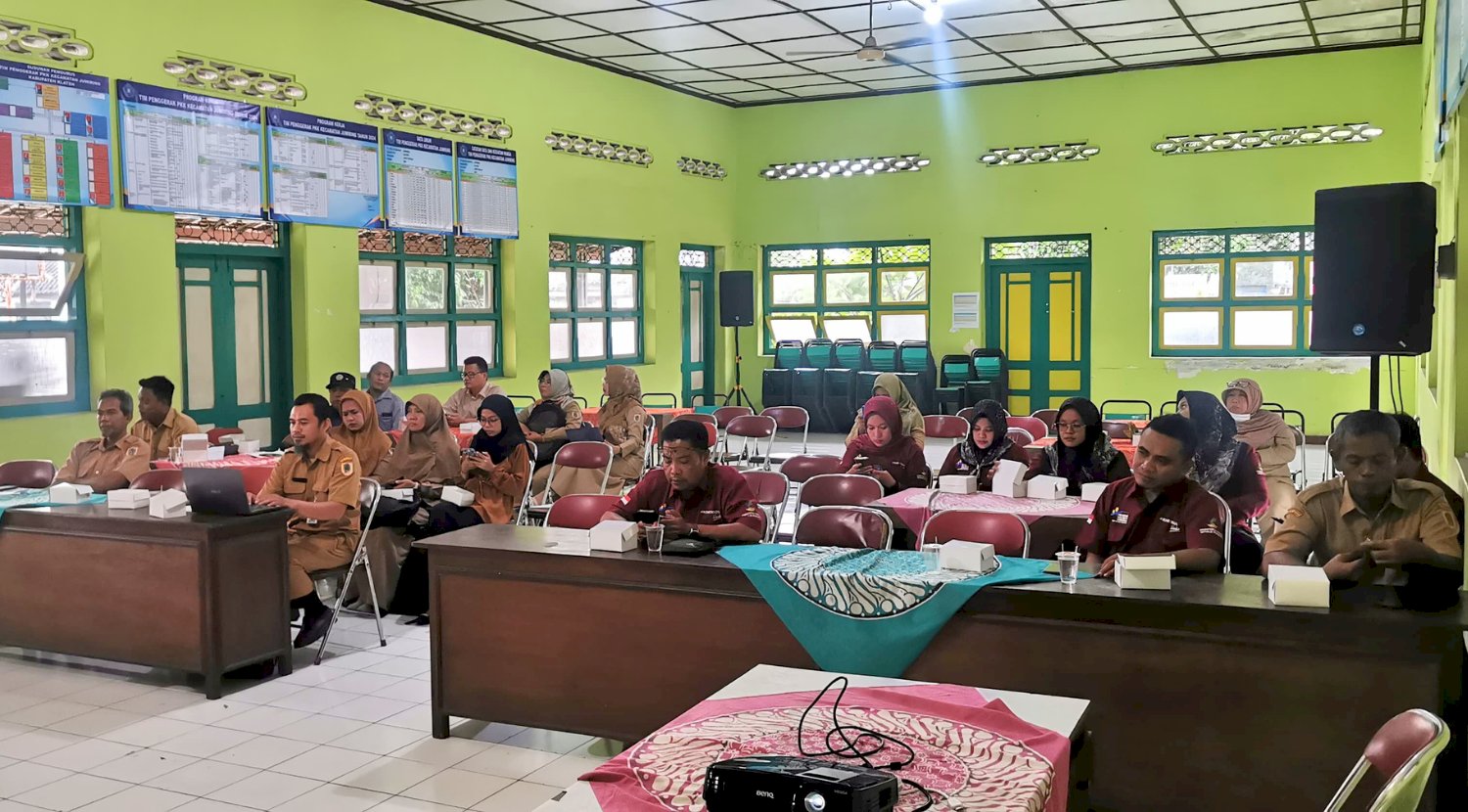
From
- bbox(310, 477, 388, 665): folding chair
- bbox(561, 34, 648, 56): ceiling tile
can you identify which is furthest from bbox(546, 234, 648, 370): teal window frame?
bbox(310, 477, 388, 665): folding chair

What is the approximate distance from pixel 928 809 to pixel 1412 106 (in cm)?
1283

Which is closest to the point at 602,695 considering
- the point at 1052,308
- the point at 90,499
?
the point at 90,499

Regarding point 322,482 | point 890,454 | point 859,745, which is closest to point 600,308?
point 890,454

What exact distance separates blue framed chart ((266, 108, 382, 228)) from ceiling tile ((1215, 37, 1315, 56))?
8528mm

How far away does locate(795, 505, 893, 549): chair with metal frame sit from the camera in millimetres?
4730

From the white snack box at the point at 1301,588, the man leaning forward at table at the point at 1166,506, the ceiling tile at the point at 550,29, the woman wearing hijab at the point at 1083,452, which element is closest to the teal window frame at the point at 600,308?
the ceiling tile at the point at 550,29

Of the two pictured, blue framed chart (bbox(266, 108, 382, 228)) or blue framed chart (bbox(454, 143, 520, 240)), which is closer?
blue framed chart (bbox(266, 108, 382, 228))

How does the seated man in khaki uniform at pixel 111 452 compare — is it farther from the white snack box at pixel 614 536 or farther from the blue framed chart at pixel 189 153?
the white snack box at pixel 614 536

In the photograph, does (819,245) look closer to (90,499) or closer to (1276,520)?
(1276,520)

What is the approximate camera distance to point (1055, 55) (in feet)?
41.7

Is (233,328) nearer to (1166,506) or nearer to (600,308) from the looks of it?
(600,308)

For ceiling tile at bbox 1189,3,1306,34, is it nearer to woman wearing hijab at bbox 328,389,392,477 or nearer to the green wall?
the green wall

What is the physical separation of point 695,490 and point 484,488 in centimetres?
232

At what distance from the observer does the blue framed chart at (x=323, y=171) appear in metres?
9.25
